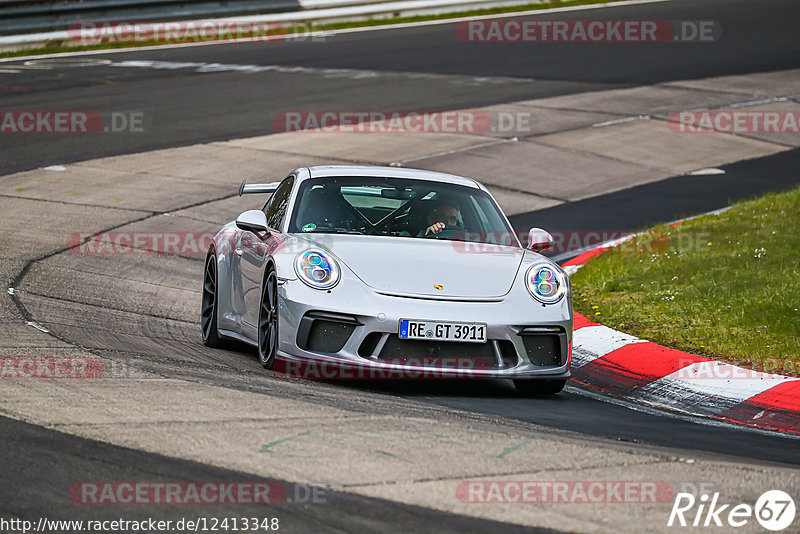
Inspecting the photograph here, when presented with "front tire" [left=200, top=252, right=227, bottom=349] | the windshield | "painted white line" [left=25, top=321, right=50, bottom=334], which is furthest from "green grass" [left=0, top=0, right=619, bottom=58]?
the windshield

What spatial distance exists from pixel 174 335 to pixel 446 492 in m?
4.62

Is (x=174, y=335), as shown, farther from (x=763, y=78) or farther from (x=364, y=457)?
(x=763, y=78)

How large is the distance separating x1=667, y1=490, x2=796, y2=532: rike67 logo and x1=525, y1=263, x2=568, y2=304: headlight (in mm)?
2790

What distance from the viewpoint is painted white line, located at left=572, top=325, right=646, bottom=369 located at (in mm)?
8812

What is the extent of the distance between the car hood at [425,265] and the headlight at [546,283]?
116 millimetres

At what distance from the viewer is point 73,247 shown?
39.6 ft

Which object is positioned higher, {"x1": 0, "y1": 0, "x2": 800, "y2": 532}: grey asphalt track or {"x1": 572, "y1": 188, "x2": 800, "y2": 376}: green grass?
Answer: {"x1": 0, "y1": 0, "x2": 800, "y2": 532}: grey asphalt track

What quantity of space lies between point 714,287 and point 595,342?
58.3 inches

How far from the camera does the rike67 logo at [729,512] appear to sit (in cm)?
463

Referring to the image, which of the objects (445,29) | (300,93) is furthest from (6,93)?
(445,29)

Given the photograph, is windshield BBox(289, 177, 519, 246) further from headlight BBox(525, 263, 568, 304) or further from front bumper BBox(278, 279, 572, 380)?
front bumper BBox(278, 279, 572, 380)

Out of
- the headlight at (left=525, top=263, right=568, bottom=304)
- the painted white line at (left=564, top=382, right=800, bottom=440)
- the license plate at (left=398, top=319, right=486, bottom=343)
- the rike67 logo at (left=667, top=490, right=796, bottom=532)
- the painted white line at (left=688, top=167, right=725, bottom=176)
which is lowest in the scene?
the painted white line at (left=688, top=167, right=725, bottom=176)

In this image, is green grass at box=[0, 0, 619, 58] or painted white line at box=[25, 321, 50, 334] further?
green grass at box=[0, 0, 619, 58]

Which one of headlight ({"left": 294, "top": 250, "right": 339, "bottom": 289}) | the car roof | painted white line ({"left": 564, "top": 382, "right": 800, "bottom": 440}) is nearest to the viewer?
painted white line ({"left": 564, "top": 382, "right": 800, "bottom": 440})
